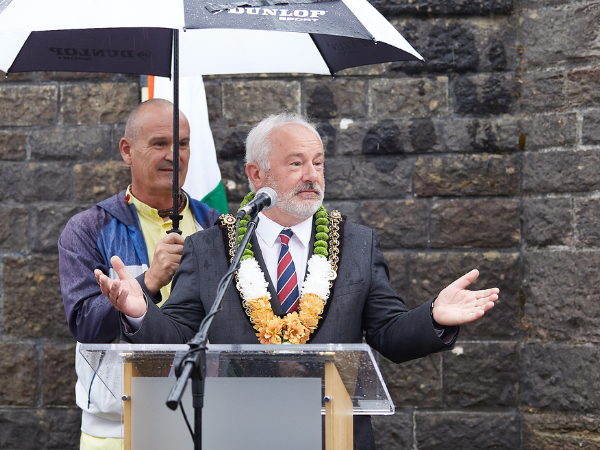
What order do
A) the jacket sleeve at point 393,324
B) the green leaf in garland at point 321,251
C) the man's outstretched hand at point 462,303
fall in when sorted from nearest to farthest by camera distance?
the man's outstretched hand at point 462,303
the jacket sleeve at point 393,324
the green leaf in garland at point 321,251

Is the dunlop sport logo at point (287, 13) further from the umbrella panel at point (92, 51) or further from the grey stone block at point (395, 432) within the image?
the grey stone block at point (395, 432)

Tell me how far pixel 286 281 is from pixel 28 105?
2737 millimetres

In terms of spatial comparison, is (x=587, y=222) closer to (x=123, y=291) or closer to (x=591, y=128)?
(x=591, y=128)

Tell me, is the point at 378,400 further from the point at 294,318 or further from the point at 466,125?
the point at 466,125

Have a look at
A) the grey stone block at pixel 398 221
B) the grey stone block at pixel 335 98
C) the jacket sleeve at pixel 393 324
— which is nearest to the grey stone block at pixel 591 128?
the grey stone block at pixel 398 221

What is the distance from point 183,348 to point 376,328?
1.15 meters

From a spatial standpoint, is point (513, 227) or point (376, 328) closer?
point (376, 328)

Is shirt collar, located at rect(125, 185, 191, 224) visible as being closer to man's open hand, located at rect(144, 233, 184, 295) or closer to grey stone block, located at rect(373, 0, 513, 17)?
man's open hand, located at rect(144, 233, 184, 295)

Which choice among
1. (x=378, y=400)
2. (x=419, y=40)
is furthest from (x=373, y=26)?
(x=419, y=40)

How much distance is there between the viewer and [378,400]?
2162 mm

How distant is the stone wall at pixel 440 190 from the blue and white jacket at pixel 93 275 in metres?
1.31

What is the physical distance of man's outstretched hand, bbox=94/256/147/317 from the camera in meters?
2.24

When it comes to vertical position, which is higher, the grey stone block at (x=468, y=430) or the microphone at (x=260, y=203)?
the microphone at (x=260, y=203)

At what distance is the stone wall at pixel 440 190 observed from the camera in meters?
4.27
